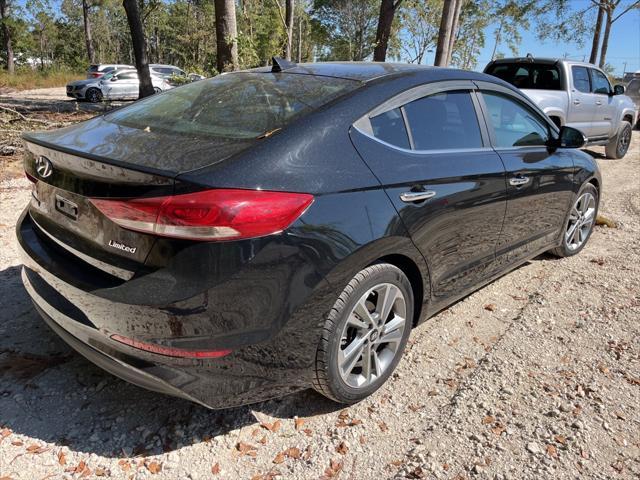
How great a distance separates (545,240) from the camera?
4230mm

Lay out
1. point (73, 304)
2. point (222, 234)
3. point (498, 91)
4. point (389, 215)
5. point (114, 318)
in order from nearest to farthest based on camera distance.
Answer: point (222, 234) < point (114, 318) < point (73, 304) < point (389, 215) < point (498, 91)

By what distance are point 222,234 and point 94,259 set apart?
2.07ft

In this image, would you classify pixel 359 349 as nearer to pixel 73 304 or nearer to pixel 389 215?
pixel 389 215

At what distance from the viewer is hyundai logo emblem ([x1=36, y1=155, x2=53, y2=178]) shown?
238 cm

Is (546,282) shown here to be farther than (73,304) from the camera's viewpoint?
Yes

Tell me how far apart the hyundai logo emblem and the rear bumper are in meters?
0.39

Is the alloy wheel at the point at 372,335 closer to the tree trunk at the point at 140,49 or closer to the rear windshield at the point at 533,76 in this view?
the rear windshield at the point at 533,76

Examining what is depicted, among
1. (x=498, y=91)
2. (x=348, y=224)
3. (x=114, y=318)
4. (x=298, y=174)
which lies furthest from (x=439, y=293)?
(x=114, y=318)

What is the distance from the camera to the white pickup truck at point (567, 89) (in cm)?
878

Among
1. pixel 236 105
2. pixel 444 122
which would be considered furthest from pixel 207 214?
pixel 444 122

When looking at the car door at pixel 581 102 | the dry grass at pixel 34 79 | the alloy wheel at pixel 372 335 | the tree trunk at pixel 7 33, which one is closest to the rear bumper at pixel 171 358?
the alloy wheel at pixel 372 335

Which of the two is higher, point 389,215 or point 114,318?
point 389,215

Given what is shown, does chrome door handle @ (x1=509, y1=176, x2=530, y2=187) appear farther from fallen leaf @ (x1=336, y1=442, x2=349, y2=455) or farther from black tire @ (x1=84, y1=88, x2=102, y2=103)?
black tire @ (x1=84, y1=88, x2=102, y2=103)

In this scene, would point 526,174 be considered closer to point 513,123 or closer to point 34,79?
point 513,123
